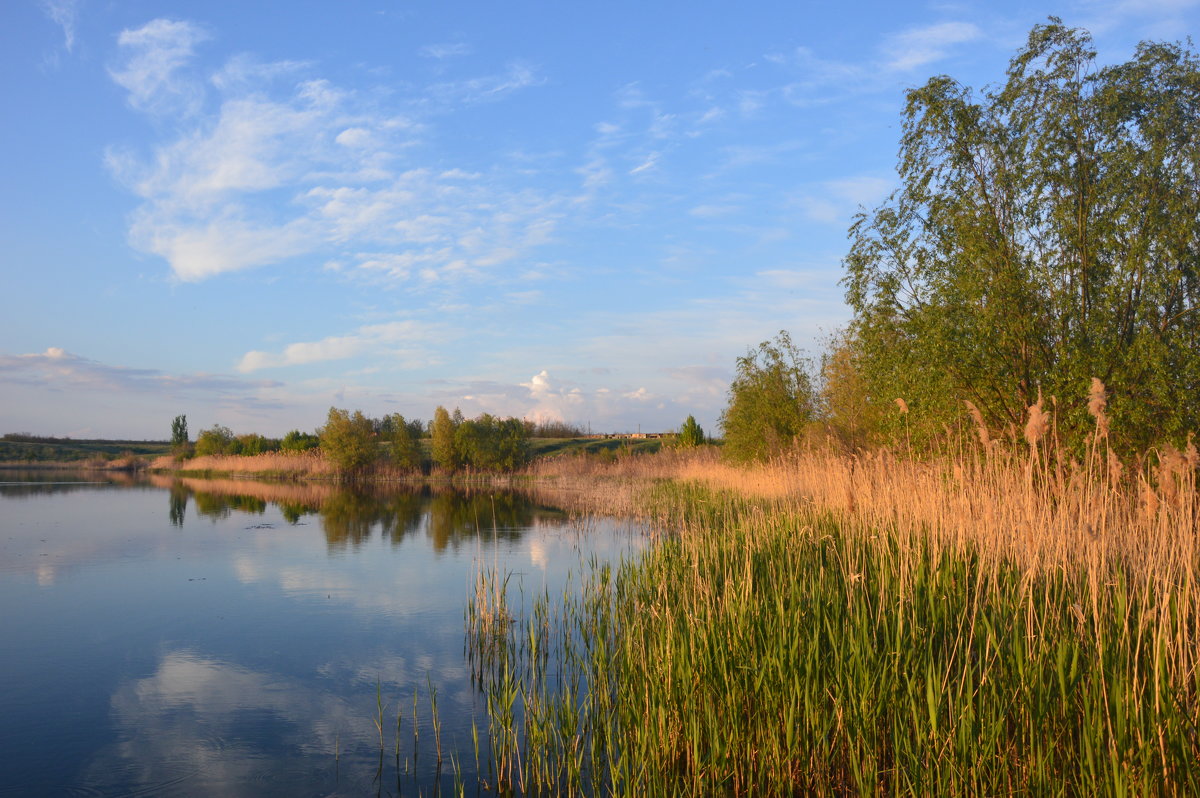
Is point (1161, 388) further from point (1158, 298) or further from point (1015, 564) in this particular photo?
point (1015, 564)

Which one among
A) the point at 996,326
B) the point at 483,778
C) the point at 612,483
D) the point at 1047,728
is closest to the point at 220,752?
the point at 483,778

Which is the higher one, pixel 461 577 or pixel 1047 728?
pixel 1047 728

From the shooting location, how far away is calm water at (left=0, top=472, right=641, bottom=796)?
17.7ft

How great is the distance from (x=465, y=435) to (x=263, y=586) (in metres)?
30.0

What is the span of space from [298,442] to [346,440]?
9991 mm

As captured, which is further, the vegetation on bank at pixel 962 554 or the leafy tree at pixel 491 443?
the leafy tree at pixel 491 443

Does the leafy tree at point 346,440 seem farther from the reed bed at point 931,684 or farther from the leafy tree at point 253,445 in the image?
the reed bed at point 931,684

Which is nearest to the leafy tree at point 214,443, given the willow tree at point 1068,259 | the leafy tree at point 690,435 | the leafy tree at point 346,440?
the leafy tree at point 346,440

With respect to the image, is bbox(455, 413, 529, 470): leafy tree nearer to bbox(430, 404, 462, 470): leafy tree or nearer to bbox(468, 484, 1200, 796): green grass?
bbox(430, 404, 462, 470): leafy tree

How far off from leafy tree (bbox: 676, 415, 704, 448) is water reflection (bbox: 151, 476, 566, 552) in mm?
12101

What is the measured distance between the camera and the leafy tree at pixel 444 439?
41.5 meters

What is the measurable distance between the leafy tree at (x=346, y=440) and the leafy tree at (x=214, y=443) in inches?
628

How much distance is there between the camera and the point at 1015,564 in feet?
17.6

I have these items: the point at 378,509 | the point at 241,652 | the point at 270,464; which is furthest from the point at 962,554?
the point at 270,464
